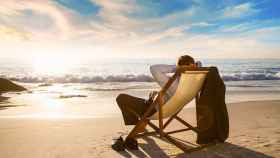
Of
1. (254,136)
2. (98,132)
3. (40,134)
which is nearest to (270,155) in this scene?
(254,136)

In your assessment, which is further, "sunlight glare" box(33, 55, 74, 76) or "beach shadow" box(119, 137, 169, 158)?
"sunlight glare" box(33, 55, 74, 76)

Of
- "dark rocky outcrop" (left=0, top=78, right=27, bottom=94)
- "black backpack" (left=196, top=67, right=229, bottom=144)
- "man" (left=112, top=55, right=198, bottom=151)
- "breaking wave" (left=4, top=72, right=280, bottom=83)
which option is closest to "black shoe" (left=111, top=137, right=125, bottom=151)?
"man" (left=112, top=55, right=198, bottom=151)

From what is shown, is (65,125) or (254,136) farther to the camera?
(65,125)

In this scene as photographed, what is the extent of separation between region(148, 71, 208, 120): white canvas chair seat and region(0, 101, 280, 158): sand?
1.80 ft

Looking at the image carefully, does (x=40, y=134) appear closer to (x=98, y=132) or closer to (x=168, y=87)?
(x=98, y=132)

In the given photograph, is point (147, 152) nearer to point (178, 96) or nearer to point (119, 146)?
point (119, 146)

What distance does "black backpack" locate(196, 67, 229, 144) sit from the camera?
177 inches

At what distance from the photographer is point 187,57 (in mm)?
4359

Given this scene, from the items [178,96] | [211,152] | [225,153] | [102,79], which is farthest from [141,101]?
[102,79]

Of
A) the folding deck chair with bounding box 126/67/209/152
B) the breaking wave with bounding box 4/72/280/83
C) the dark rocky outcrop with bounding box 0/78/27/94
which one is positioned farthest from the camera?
the breaking wave with bounding box 4/72/280/83

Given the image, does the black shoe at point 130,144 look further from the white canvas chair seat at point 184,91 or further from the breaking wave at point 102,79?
the breaking wave at point 102,79

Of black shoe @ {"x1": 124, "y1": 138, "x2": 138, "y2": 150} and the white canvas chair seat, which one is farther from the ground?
the white canvas chair seat

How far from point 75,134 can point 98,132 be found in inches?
16.0

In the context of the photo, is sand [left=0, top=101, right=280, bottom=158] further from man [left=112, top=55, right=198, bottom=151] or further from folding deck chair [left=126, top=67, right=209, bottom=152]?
folding deck chair [left=126, top=67, right=209, bottom=152]
